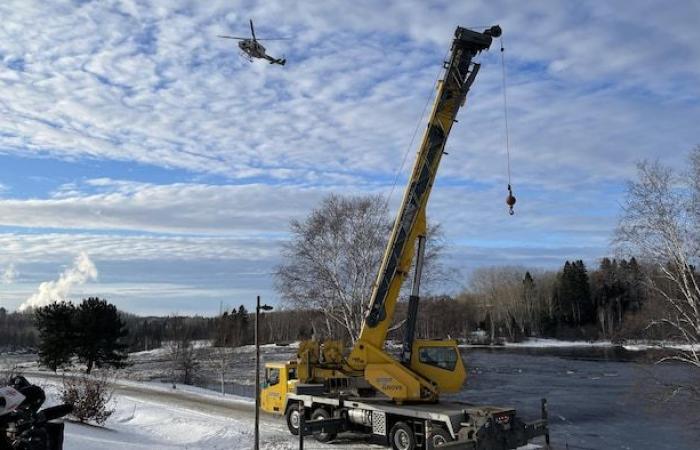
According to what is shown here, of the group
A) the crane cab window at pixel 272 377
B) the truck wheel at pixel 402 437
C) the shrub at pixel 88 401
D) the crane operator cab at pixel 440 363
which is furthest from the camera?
the crane cab window at pixel 272 377

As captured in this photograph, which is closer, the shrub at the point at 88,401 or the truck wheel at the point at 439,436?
the truck wheel at the point at 439,436

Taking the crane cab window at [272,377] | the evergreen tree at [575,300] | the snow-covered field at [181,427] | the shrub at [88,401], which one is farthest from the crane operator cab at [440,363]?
the evergreen tree at [575,300]

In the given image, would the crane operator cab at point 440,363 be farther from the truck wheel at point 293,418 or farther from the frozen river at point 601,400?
the frozen river at point 601,400

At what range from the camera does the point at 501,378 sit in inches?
1591

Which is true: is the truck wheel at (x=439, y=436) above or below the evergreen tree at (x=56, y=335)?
below

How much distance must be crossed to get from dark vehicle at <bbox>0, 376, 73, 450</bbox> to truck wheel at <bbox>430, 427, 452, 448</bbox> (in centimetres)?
917

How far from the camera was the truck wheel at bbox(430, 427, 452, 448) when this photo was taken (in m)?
13.1

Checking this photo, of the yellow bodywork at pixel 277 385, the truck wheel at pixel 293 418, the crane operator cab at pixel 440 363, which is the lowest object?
the truck wheel at pixel 293 418

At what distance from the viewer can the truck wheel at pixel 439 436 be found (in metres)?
13.1

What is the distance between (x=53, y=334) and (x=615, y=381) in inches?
1488

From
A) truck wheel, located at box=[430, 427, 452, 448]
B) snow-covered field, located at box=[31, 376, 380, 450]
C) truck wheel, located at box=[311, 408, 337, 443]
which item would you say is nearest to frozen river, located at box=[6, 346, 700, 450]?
truck wheel, located at box=[430, 427, 452, 448]

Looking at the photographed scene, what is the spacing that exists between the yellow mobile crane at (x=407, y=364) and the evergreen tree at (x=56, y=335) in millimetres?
31200

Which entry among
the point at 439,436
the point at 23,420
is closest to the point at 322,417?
the point at 439,436

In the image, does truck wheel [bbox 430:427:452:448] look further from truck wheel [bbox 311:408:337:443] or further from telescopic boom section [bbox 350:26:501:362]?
truck wheel [bbox 311:408:337:443]
